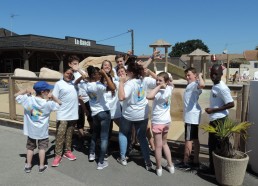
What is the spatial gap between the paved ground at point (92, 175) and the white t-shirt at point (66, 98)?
2.56 feet

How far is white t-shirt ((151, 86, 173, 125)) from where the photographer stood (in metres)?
4.19

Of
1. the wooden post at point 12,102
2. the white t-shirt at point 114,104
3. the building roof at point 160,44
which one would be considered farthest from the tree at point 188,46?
the white t-shirt at point 114,104

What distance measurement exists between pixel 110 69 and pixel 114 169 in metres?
1.63

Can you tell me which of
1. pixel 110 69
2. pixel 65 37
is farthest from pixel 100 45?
pixel 110 69

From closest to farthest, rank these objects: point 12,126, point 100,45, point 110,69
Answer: point 110,69 → point 12,126 → point 100,45

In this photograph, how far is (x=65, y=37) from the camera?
31000 millimetres

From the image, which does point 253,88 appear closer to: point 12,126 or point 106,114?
point 106,114

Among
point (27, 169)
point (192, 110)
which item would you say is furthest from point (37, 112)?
point (192, 110)

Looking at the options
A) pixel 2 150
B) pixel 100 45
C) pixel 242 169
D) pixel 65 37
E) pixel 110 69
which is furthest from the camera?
pixel 100 45

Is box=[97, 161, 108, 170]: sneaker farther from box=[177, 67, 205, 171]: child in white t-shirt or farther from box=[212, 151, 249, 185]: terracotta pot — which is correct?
box=[212, 151, 249, 185]: terracotta pot

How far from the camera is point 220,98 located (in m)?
4.00

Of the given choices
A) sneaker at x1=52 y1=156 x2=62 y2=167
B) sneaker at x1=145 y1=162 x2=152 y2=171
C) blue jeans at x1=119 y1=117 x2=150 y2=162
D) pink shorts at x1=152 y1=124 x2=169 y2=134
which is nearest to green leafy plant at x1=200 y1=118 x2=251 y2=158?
pink shorts at x1=152 y1=124 x2=169 y2=134

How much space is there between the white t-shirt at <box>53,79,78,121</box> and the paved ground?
781mm

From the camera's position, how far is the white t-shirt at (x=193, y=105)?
14.1 feet
